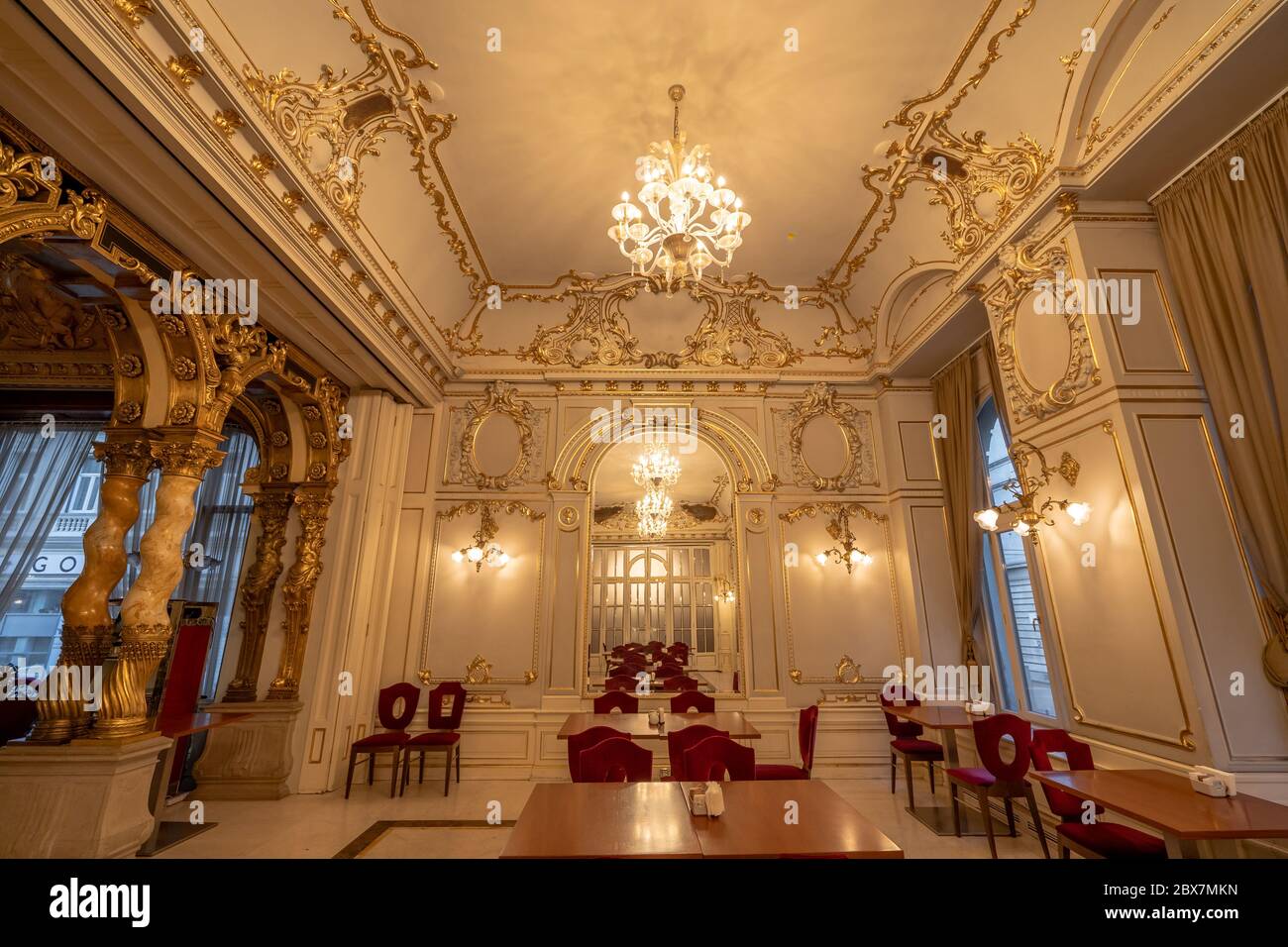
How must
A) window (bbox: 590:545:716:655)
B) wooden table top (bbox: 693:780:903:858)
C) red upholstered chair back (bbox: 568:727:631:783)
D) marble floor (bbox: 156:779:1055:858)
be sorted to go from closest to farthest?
wooden table top (bbox: 693:780:903:858)
red upholstered chair back (bbox: 568:727:631:783)
marble floor (bbox: 156:779:1055:858)
window (bbox: 590:545:716:655)

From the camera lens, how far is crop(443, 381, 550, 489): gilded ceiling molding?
6570 millimetres

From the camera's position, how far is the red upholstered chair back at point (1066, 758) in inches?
123

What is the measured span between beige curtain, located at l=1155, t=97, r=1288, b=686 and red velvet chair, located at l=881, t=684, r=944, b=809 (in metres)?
2.65

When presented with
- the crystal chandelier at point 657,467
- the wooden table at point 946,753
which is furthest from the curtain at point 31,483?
the wooden table at point 946,753

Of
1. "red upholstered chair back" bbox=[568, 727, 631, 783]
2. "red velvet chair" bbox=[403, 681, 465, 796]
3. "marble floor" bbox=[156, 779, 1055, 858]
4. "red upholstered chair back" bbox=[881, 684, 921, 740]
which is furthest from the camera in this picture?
"red upholstered chair back" bbox=[881, 684, 921, 740]

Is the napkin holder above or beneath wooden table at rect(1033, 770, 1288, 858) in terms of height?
above

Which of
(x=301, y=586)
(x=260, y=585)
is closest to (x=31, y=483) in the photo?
(x=260, y=585)

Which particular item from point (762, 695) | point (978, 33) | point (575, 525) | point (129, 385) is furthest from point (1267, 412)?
point (129, 385)

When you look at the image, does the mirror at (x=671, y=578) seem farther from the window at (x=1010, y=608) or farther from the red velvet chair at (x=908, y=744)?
the window at (x=1010, y=608)

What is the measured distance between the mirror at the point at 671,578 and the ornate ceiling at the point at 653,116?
5.29 m

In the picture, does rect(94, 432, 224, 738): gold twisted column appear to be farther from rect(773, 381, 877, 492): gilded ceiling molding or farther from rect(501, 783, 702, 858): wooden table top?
rect(773, 381, 877, 492): gilded ceiling molding

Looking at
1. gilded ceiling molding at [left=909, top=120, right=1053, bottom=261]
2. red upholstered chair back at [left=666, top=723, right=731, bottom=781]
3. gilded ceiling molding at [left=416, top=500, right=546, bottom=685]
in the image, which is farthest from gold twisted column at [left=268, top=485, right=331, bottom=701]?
gilded ceiling molding at [left=909, top=120, right=1053, bottom=261]

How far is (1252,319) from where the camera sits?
3051mm
